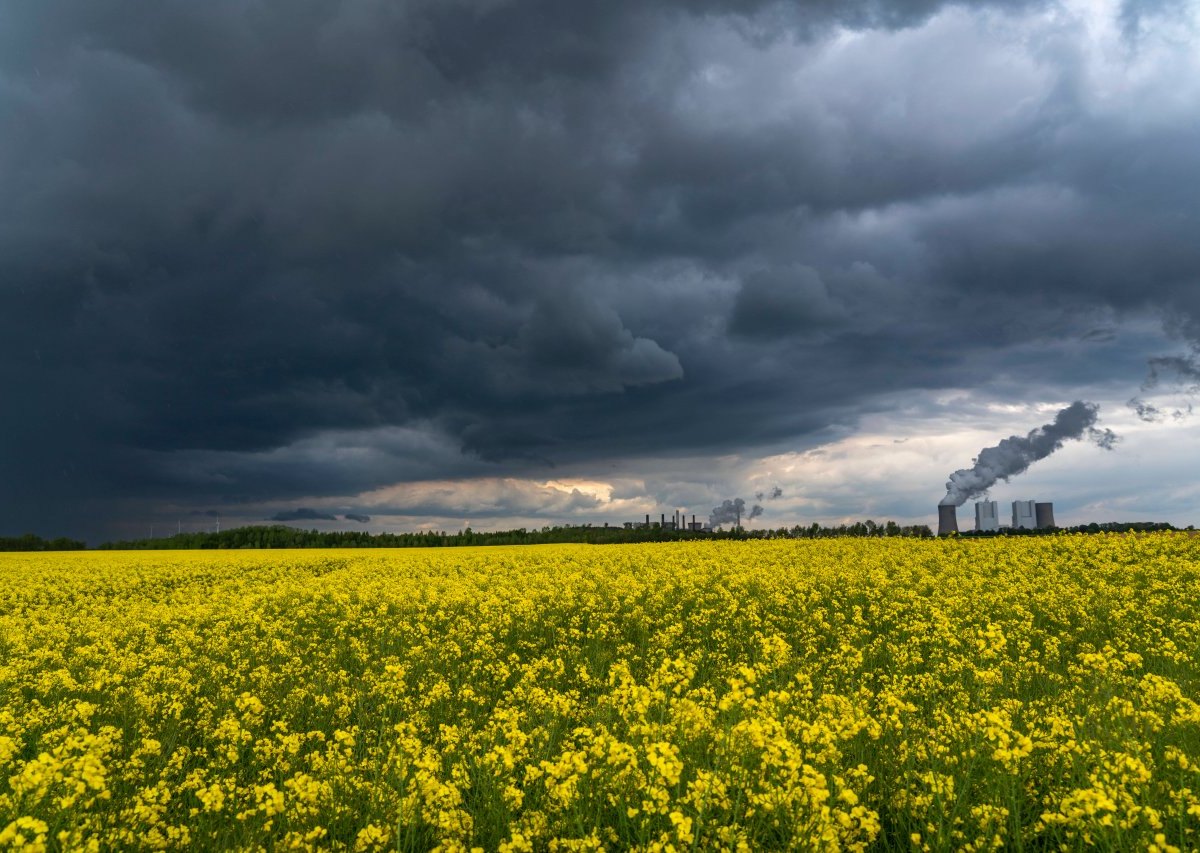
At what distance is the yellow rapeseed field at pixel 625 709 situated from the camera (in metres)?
6.15

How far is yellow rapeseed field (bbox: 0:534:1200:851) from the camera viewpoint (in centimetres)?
615

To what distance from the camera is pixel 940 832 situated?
577 centimetres

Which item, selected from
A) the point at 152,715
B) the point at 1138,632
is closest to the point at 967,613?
the point at 1138,632

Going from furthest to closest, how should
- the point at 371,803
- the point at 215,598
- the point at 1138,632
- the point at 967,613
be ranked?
the point at 215,598 → the point at 967,613 → the point at 1138,632 → the point at 371,803

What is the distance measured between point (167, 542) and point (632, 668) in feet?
197

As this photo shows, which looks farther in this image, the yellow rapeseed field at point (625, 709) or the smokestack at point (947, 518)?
the smokestack at point (947, 518)

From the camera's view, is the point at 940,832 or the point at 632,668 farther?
the point at 632,668

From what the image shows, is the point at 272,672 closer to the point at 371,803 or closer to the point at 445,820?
the point at 371,803

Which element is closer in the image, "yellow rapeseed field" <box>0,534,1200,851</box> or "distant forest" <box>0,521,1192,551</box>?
"yellow rapeseed field" <box>0,534,1200,851</box>

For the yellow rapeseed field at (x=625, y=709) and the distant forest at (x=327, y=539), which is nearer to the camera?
the yellow rapeseed field at (x=625, y=709)

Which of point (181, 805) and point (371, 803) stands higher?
point (371, 803)

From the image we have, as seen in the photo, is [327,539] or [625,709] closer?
[625,709]

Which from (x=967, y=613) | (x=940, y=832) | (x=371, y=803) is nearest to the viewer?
(x=940, y=832)

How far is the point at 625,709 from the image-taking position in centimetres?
788
